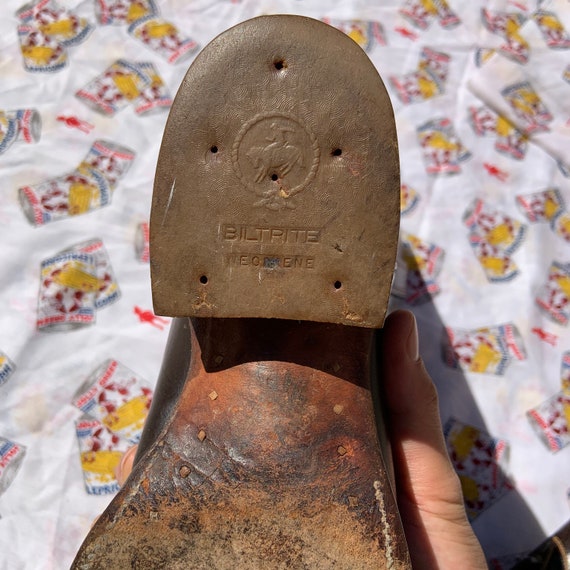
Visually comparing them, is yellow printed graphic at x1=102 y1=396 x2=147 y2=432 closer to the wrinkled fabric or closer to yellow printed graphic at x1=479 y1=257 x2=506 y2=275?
the wrinkled fabric

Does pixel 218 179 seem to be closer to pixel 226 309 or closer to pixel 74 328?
pixel 226 309

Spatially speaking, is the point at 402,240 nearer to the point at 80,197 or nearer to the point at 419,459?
the point at 419,459

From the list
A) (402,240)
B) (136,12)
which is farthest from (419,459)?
(136,12)

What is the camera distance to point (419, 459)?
77 centimetres

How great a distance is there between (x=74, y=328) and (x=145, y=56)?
491mm

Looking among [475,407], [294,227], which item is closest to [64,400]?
[294,227]

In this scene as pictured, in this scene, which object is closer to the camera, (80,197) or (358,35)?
(80,197)

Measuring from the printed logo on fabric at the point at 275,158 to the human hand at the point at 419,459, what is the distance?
0.92ft

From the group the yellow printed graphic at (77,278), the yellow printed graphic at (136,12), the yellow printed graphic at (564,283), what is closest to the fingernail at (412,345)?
the yellow printed graphic at (564,283)

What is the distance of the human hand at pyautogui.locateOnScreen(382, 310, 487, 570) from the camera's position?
29.7 inches

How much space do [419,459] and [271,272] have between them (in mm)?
351

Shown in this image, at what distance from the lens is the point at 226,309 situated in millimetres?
587

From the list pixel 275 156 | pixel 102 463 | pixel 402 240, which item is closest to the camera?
pixel 275 156

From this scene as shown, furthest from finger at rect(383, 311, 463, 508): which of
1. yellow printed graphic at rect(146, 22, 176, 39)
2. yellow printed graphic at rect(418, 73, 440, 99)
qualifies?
yellow printed graphic at rect(146, 22, 176, 39)
